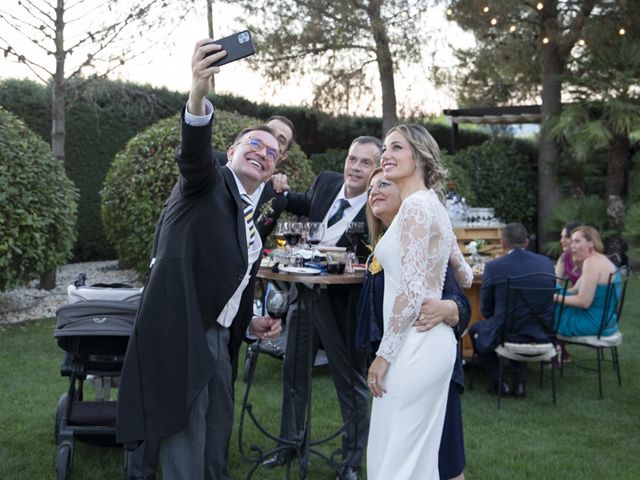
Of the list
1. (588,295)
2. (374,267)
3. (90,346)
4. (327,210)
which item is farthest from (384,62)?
(374,267)

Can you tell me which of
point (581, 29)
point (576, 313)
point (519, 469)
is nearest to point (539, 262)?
point (576, 313)

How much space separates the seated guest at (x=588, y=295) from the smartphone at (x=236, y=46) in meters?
4.11

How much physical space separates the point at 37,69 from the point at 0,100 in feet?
8.42

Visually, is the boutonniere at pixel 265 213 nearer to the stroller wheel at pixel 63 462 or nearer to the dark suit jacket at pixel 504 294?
the stroller wheel at pixel 63 462

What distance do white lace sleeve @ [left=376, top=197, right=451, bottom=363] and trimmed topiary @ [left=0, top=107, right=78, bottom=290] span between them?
515cm

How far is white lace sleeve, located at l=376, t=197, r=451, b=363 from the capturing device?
2.65 metres

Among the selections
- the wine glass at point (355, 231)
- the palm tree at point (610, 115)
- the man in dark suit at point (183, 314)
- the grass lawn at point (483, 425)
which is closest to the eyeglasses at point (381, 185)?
the man in dark suit at point (183, 314)

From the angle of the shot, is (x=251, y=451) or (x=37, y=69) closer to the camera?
(x=251, y=451)

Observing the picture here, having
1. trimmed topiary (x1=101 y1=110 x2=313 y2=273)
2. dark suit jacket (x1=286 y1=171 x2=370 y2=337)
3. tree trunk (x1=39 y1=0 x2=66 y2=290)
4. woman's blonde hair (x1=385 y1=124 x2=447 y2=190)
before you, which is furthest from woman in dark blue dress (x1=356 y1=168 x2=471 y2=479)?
tree trunk (x1=39 y1=0 x2=66 y2=290)

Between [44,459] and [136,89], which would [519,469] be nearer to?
[44,459]

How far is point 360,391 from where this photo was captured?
Result: 13.0 feet

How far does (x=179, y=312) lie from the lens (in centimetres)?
262

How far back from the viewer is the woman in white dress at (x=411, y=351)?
8.75ft

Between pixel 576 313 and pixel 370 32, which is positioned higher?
pixel 370 32
